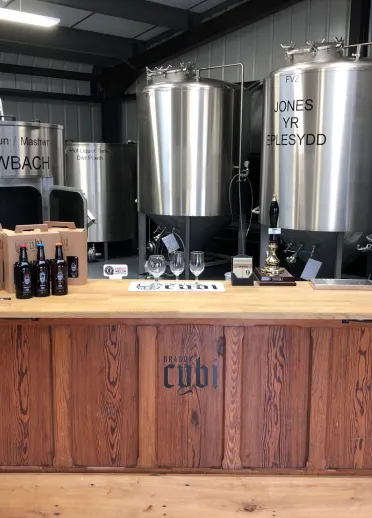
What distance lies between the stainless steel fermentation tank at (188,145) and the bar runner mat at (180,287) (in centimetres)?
280

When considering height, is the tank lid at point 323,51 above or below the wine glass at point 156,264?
above

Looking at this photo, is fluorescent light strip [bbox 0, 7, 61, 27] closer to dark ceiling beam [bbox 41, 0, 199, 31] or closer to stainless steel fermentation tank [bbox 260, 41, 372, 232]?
dark ceiling beam [bbox 41, 0, 199, 31]

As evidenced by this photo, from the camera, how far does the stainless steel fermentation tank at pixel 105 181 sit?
6930 mm

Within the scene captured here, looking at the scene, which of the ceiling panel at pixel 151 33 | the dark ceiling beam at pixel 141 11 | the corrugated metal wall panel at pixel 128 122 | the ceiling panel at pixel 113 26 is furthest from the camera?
the corrugated metal wall panel at pixel 128 122

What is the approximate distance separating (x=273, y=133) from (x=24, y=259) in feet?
9.23

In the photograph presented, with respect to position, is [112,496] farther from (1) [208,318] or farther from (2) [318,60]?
(2) [318,60]

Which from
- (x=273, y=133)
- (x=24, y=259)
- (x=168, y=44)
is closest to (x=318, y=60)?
(x=273, y=133)

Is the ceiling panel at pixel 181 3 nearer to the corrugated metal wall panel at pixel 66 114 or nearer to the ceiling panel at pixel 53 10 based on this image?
the ceiling panel at pixel 53 10

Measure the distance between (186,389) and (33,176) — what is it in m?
2.84

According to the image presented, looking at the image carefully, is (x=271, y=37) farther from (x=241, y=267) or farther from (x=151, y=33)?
(x=241, y=267)

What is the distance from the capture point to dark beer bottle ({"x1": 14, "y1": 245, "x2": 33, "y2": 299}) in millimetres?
2225

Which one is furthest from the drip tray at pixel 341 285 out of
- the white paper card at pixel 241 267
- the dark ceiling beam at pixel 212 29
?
the dark ceiling beam at pixel 212 29

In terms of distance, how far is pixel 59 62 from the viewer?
8.55 m

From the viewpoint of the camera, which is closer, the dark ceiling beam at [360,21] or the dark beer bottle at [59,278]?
the dark beer bottle at [59,278]
